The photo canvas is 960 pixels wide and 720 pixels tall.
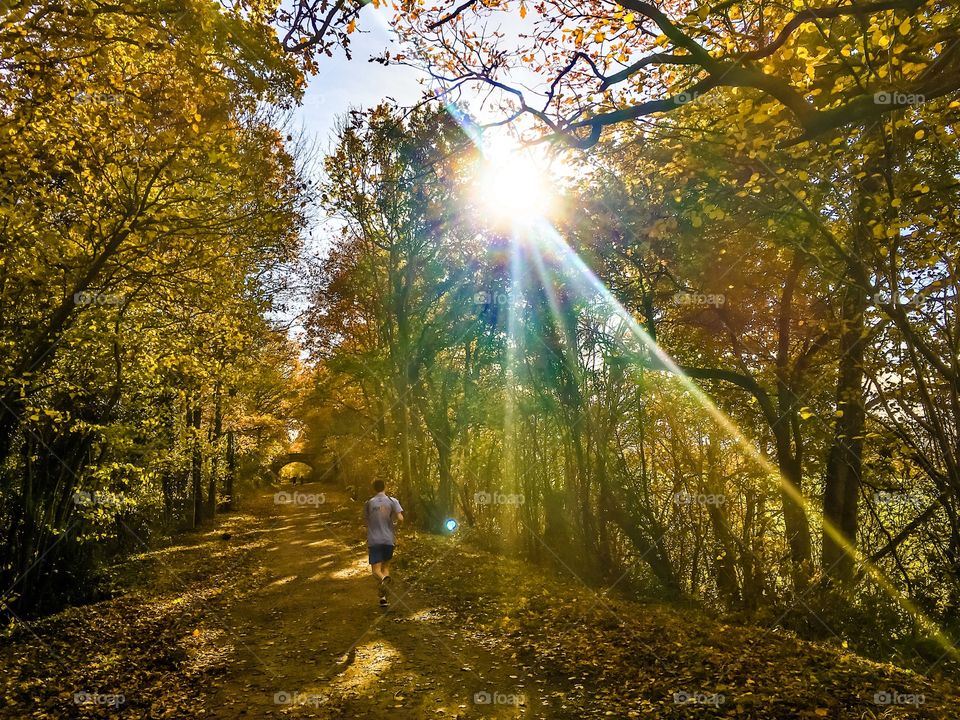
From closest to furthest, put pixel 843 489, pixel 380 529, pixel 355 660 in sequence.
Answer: pixel 355 660
pixel 843 489
pixel 380 529

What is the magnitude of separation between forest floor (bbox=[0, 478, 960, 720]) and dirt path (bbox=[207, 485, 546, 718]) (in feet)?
0.10

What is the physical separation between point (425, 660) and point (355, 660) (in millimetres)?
976

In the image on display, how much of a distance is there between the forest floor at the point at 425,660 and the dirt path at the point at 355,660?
3 centimetres

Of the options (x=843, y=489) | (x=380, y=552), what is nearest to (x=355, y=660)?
(x=380, y=552)

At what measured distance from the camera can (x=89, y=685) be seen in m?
7.09

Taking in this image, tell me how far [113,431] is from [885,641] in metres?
13.7

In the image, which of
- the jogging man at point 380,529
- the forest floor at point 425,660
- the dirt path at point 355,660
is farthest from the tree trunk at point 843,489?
the jogging man at point 380,529

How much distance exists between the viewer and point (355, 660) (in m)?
8.02

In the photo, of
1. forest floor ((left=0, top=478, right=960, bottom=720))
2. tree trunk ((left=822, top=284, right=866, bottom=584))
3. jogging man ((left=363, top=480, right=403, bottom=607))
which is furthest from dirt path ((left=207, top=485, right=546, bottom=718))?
tree trunk ((left=822, top=284, right=866, bottom=584))

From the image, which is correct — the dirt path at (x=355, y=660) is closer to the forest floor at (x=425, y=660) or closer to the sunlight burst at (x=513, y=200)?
the forest floor at (x=425, y=660)

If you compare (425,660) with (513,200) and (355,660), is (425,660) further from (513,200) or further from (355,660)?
(513,200)

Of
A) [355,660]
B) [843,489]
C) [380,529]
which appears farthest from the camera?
[380,529]

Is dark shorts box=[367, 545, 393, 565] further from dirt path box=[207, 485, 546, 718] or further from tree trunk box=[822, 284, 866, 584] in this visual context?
tree trunk box=[822, 284, 866, 584]

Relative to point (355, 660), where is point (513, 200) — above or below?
above
